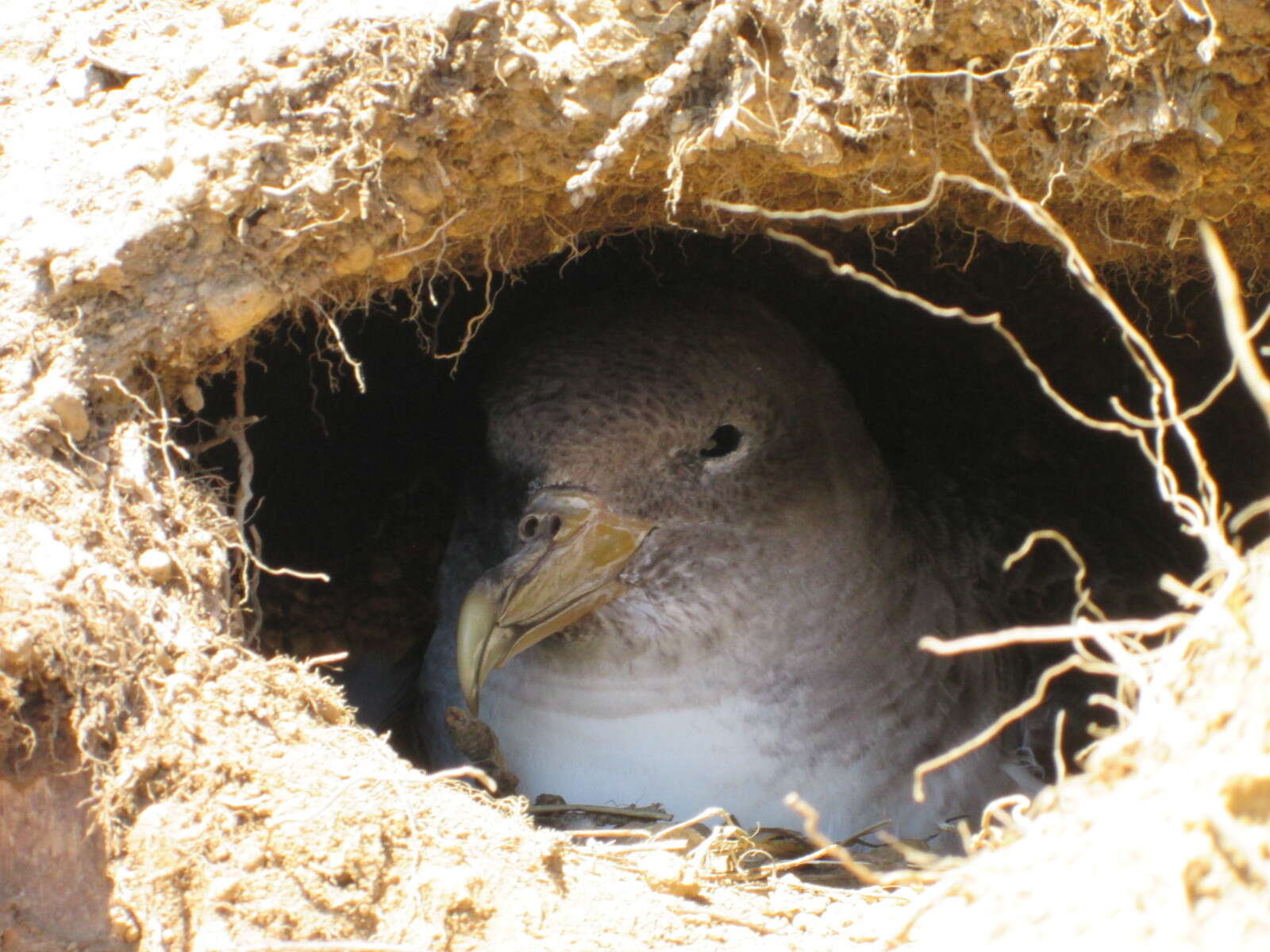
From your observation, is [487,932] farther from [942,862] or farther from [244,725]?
[942,862]

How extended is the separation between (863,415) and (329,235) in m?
1.73

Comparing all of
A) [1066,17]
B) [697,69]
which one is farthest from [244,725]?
[1066,17]

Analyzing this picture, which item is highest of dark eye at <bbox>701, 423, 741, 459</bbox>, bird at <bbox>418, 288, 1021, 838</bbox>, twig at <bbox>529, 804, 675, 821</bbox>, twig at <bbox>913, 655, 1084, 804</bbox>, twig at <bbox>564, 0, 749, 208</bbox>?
twig at <bbox>564, 0, 749, 208</bbox>

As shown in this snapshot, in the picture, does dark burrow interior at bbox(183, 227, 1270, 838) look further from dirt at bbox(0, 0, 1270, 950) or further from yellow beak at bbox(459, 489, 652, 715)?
dirt at bbox(0, 0, 1270, 950)

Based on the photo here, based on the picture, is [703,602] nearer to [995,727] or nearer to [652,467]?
[652,467]

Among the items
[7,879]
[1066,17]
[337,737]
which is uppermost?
[1066,17]

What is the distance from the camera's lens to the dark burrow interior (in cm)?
278

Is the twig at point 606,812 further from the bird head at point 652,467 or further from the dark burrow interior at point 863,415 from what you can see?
the dark burrow interior at point 863,415

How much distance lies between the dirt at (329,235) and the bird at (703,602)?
480mm

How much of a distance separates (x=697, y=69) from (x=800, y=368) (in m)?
1.03

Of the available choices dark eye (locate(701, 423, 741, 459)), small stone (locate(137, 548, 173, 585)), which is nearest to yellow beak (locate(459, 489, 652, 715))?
dark eye (locate(701, 423, 741, 459))

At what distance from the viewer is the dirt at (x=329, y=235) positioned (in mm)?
1535

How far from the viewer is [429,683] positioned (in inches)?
111

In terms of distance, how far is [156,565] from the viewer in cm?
169
